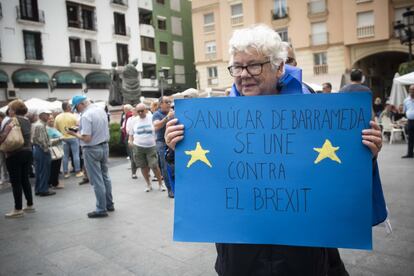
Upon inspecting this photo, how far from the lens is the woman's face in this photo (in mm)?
1728

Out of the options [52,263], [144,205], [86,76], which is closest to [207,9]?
[86,76]

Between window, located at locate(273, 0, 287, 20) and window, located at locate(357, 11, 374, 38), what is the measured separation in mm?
6189

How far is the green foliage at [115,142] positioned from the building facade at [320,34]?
1977 cm

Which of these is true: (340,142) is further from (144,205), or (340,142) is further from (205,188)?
(144,205)

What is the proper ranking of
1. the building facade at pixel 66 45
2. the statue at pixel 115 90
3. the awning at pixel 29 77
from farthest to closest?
the building facade at pixel 66 45 < the awning at pixel 29 77 < the statue at pixel 115 90

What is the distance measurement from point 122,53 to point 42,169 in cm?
2773

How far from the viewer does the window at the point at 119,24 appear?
3266 centimetres

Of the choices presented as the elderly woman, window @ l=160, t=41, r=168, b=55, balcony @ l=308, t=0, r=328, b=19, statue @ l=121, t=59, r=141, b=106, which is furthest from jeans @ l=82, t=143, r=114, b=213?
window @ l=160, t=41, r=168, b=55

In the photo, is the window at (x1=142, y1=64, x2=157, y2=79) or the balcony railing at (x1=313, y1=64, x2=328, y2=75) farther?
the window at (x1=142, y1=64, x2=157, y2=79)

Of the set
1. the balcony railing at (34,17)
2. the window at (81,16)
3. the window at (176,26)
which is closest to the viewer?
the balcony railing at (34,17)

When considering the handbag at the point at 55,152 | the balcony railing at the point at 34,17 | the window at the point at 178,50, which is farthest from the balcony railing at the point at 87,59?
the handbag at the point at 55,152

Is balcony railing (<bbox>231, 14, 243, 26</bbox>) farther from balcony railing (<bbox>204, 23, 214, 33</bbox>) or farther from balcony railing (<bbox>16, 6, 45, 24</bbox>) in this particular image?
balcony railing (<bbox>16, 6, 45, 24</bbox>)

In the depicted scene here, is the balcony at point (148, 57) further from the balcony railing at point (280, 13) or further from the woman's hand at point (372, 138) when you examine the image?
the woman's hand at point (372, 138)

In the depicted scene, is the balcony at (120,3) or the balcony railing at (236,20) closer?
the balcony railing at (236,20)
